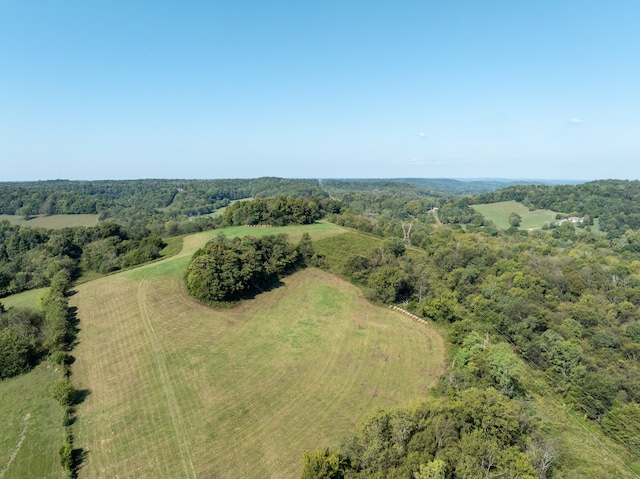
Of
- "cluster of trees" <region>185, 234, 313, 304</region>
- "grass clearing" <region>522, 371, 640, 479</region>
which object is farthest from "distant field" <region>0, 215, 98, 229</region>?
"grass clearing" <region>522, 371, 640, 479</region>

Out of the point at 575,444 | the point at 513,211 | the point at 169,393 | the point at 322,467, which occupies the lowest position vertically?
the point at 575,444

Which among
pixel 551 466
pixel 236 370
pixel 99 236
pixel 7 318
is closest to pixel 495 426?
pixel 551 466

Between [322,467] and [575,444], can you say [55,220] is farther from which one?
[575,444]

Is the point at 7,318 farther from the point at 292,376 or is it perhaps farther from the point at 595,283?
the point at 595,283

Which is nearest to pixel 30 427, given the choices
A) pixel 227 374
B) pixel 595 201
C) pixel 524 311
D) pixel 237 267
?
pixel 227 374

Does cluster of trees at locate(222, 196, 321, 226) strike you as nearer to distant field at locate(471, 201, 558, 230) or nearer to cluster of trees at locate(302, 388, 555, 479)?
cluster of trees at locate(302, 388, 555, 479)

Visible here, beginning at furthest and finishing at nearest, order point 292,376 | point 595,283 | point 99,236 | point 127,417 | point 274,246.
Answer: point 99,236, point 274,246, point 595,283, point 292,376, point 127,417

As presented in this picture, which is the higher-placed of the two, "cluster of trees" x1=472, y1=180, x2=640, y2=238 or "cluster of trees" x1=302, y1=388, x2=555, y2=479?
"cluster of trees" x1=472, y1=180, x2=640, y2=238
